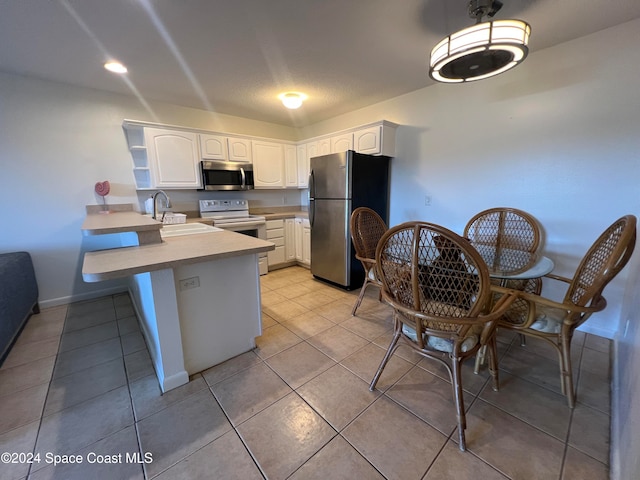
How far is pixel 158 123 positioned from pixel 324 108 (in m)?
2.16

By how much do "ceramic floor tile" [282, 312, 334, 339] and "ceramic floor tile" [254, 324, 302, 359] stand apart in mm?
59

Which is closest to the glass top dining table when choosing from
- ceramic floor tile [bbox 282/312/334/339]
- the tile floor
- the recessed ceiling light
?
the tile floor

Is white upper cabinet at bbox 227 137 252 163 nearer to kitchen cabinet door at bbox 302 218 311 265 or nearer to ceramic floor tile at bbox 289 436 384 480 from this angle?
kitchen cabinet door at bbox 302 218 311 265

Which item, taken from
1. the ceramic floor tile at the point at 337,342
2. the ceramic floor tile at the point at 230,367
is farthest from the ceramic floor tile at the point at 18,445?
the ceramic floor tile at the point at 337,342

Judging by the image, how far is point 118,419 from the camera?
140 cm

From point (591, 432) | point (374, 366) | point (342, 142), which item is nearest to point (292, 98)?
point (342, 142)

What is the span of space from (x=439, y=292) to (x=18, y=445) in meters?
2.18

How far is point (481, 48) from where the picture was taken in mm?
1300

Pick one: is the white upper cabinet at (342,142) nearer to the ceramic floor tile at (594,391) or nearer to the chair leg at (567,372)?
the chair leg at (567,372)

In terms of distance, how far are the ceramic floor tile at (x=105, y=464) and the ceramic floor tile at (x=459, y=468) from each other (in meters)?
1.29

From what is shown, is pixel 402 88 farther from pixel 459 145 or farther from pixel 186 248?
pixel 186 248

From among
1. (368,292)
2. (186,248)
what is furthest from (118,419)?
(368,292)

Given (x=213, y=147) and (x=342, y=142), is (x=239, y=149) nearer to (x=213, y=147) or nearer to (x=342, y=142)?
(x=213, y=147)

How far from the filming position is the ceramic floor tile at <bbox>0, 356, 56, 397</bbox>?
1.62 metres
